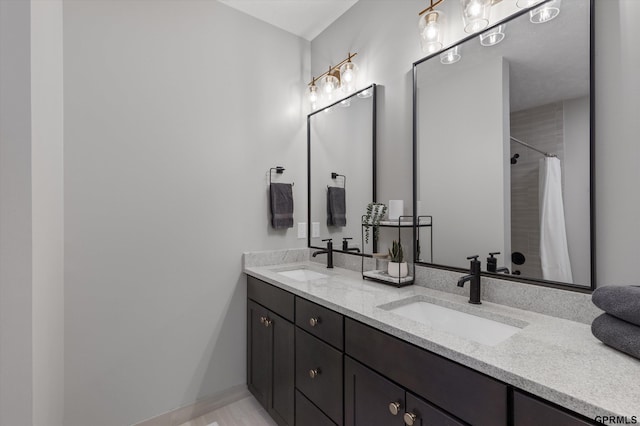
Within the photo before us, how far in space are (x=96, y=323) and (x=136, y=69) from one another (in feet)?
4.81

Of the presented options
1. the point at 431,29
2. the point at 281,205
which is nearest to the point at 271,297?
the point at 281,205

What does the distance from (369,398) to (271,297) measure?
2.82ft

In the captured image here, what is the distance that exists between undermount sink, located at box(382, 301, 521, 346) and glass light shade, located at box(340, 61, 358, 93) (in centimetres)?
150

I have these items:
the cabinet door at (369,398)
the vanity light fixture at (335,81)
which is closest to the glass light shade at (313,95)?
the vanity light fixture at (335,81)

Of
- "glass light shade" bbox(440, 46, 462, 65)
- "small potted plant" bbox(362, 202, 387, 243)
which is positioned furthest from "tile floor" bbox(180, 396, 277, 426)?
"glass light shade" bbox(440, 46, 462, 65)

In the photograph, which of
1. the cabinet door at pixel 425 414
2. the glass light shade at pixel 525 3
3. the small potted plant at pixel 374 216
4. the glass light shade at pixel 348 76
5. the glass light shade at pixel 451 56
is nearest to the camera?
the cabinet door at pixel 425 414

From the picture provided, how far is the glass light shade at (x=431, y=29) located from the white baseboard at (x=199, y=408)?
8.07 ft

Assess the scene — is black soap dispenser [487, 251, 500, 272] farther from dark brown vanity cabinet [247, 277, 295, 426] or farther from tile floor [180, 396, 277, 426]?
tile floor [180, 396, 277, 426]

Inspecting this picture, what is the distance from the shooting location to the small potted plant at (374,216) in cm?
181

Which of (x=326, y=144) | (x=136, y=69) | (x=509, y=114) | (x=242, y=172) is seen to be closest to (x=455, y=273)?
(x=509, y=114)

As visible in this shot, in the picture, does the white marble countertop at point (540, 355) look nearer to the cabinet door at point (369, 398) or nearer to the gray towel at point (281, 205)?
the cabinet door at point (369, 398)

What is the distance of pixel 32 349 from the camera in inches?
40.6

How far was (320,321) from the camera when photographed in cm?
139

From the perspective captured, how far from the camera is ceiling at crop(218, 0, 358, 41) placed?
2061 mm
